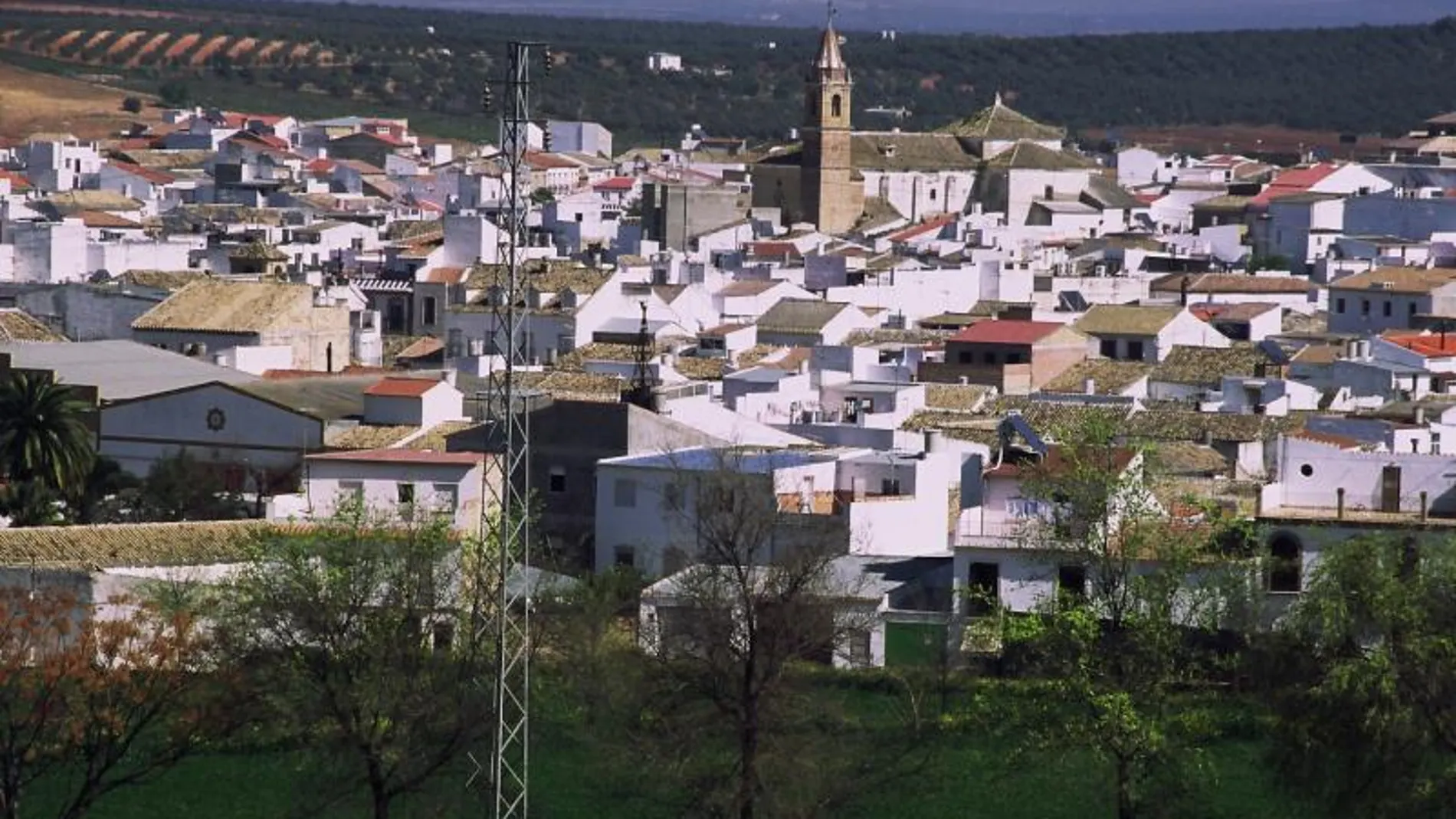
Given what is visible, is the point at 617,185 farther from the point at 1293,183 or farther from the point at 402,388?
the point at 402,388

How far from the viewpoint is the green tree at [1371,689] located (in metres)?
27.0

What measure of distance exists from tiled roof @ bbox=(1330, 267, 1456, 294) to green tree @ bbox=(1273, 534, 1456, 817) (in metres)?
34.0

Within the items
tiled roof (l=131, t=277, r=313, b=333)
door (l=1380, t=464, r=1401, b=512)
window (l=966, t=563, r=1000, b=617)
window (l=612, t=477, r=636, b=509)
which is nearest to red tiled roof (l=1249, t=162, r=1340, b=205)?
tiled roof (l=131, t=277, r=313, b=333)

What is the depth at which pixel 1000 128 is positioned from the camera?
101 metres

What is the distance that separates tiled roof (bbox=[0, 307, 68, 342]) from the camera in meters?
52.5

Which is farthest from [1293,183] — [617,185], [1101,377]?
[1101,377]

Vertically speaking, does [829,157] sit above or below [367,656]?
above

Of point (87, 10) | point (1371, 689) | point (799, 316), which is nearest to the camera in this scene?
point (1371, 689)

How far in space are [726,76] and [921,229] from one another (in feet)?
307

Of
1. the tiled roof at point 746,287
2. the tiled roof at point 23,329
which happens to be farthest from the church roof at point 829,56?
the tiled roof at point 23,329

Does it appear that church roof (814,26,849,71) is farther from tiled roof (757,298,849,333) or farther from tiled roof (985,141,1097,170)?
tiled roof (757,298,849,333)

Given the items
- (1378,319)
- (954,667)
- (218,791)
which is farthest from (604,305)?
(218,791)

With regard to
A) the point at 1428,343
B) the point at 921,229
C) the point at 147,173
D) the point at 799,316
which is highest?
the point at 147,173

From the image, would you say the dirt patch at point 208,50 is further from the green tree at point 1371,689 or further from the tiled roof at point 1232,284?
the green tree at point 1371,689
